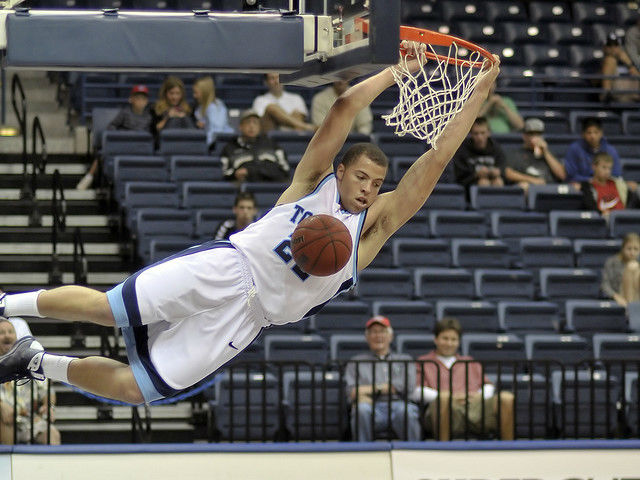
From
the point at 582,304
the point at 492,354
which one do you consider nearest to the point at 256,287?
the point at 492,354

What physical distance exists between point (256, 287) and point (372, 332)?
4353 millimetres

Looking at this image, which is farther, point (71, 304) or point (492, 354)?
point (492, 354)

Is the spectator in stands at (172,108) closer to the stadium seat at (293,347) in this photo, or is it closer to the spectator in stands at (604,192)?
the stadium seat at (293,347)

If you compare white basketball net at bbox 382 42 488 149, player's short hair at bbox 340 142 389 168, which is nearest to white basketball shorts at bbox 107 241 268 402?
player's short hair at bbox 340 142 389 168

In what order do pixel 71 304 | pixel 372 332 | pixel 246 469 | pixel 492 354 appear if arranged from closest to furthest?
pixel 71 304, pixel 246 469, pixel 372 332, pixel 492 354

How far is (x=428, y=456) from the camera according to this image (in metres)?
9.62

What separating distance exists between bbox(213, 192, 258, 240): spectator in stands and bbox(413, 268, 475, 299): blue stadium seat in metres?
1.81

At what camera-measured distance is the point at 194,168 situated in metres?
13.8

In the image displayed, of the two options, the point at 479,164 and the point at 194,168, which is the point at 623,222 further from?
the point at 194,168

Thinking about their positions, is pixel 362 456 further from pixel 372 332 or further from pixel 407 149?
pixel 407 149


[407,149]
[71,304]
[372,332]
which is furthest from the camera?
[407,149]

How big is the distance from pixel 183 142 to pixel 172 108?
Result: 17.6 inches

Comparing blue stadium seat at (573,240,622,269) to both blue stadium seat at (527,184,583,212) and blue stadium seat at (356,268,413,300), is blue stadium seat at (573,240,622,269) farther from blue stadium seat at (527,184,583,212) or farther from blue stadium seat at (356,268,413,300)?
blue stadium seat at (356,268,413,300)

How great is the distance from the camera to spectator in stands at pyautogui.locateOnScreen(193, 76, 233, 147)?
14633 mm
